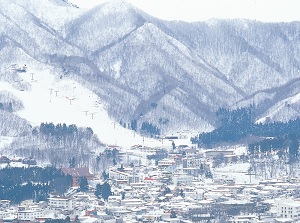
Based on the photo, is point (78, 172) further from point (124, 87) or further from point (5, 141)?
point (124, 87)

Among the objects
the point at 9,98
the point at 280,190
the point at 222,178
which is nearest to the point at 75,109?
the point at 9,98

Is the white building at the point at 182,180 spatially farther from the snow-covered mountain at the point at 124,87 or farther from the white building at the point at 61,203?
the snow-covered mountain at the point at 124,87

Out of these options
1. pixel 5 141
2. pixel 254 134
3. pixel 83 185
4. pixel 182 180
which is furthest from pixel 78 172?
pixel 254 134

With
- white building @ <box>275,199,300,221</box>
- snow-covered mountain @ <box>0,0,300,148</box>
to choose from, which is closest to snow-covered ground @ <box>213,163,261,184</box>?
white building @ <box>275,199,300,221</box>

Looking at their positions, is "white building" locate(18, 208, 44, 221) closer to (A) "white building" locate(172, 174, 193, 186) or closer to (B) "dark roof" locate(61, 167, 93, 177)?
(B) "dark roof" locate(61, 167, 93, 177)

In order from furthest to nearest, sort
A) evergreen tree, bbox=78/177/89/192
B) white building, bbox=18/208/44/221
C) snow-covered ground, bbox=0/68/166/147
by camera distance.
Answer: snow-covered ground, bbox=0/68/166/147
evergreen tree, bbox=78/177/89/192
white building, bbox=18/208/44/221
